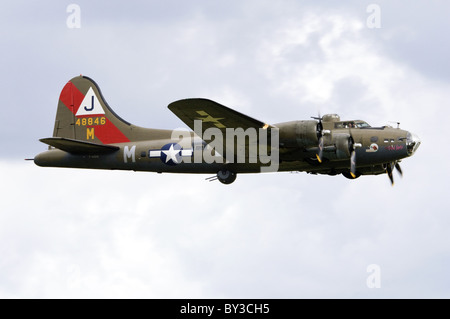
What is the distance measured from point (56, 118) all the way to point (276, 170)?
10264 mm

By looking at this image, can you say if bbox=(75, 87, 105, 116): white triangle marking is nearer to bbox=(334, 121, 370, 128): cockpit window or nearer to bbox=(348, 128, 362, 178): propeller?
bbox=(334, 121, 370, 128): cockpit window

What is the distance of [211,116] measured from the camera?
2725cm

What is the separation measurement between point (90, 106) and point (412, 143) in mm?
13465

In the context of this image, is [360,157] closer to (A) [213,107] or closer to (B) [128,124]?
(A) [213,107]

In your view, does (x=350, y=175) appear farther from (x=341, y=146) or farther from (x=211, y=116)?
(x=211, y=116)

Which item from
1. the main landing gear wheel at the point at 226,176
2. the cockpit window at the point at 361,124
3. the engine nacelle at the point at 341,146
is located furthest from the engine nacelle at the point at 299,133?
the main landing gear wheel at the point at 226,176

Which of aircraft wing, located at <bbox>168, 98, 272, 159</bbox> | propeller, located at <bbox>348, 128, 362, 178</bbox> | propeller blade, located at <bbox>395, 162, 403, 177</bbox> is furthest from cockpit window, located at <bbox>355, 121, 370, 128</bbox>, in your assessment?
aircraft wing, located at <bbox>168, 98, 272, 159</bbox>

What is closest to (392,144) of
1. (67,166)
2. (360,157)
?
(360,157)

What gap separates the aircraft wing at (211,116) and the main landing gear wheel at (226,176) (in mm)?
2004

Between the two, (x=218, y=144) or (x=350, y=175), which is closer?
(x=218, y=144)

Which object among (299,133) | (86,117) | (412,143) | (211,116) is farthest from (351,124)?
(86,117)

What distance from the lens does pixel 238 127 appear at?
27828mm

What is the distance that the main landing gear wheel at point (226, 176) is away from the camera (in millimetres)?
30062

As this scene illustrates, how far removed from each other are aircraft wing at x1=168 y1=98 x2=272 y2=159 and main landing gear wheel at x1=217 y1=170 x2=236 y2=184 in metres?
2.00
